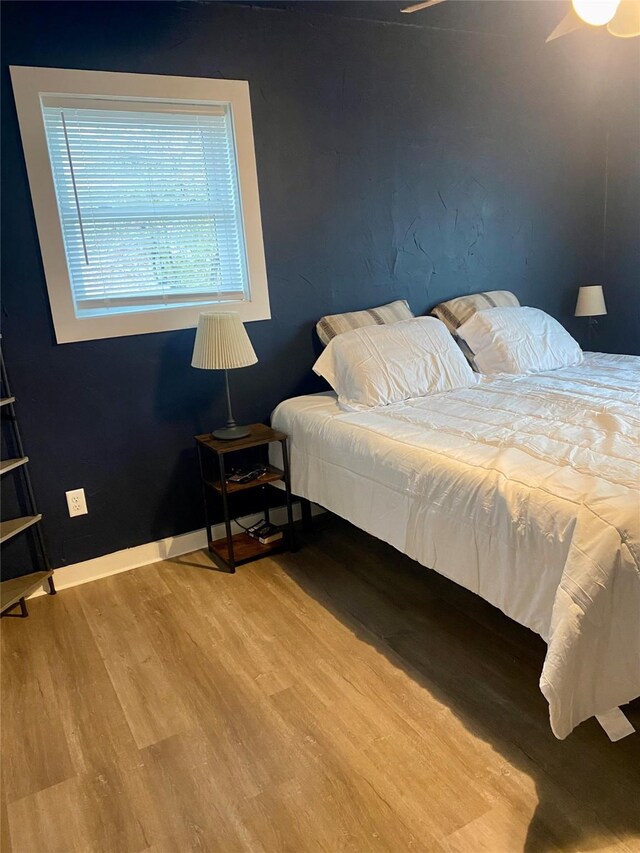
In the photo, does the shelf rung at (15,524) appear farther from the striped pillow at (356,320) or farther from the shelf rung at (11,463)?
the striped pillow at (356,320)

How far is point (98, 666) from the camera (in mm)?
2078

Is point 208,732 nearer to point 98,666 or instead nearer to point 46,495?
point 98,666

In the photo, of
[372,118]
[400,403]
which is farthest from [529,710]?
[372,118]

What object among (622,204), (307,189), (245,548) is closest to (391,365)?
(307,189)

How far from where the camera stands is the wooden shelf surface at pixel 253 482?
2588 mm

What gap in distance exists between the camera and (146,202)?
8.43 ft

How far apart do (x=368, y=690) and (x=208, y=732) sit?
Answer: 0.51 m

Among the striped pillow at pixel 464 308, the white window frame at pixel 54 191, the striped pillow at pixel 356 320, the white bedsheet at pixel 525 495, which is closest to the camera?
the white bedsheet at pixel 525 495

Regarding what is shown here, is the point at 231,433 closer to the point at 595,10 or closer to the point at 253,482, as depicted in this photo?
the point at 253,482

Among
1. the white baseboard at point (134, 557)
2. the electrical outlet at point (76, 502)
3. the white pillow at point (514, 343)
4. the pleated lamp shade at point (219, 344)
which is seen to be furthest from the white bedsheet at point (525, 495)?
the electrical outlet at point (76, 502)

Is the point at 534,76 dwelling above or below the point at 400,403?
above

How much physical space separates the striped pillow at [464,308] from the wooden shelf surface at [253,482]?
125 cm

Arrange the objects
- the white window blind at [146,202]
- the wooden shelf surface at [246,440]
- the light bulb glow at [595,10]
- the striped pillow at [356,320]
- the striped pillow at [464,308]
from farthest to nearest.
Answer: the striped pillow at [464,308] → the striped pillow at [356,320] → the wooden shelf surface at [246,440] → the white window blind at [146,202] → the light bulb glow at [595,10]

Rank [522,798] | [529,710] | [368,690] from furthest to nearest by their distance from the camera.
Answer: [368,690]
[529,710]
[522,798]
